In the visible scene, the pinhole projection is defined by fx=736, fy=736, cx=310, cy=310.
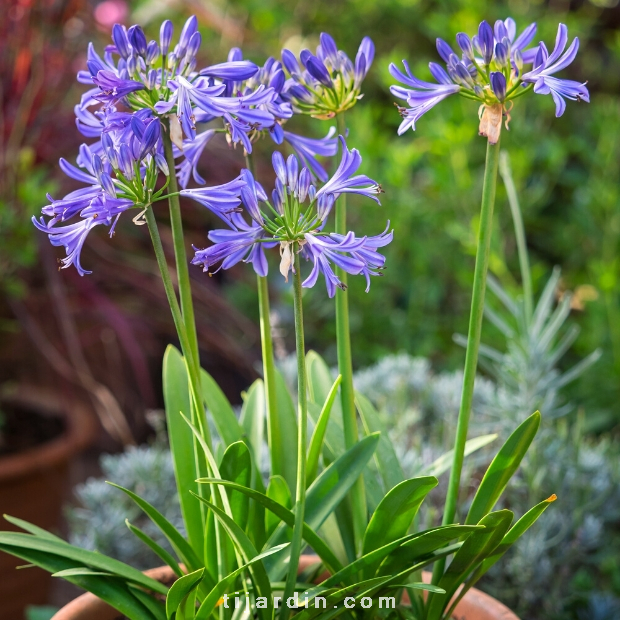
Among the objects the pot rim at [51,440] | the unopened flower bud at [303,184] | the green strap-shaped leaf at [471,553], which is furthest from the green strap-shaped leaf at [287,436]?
the pot rim at [51,440]

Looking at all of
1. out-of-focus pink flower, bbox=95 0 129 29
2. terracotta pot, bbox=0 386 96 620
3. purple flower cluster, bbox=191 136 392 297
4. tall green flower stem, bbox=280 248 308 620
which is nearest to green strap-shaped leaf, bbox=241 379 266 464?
tall green flower stem, bbox=280 248 308 620

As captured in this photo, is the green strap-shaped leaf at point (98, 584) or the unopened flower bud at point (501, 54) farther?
the green strap-shaped leaf at point (98, 584)

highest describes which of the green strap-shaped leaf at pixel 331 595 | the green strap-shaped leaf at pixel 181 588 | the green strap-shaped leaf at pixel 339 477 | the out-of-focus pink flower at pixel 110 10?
the out-of-focus pink flower at pixel 110 10

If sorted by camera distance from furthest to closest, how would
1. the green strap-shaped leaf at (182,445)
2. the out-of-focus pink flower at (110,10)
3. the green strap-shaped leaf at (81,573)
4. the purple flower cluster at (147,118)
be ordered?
1. the out-of-focus pink flower at (110,10)
2. the green strap-shaped leaf at (182,445)
3. the green strap-shaped leaf at (81,573)
4. the purple flower cluster at (147,118)

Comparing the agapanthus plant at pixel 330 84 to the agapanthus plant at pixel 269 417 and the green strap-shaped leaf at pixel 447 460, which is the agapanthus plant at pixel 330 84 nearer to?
the agapanthus plant at pixel 269 417

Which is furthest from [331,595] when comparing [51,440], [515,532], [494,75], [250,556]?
[51,440]

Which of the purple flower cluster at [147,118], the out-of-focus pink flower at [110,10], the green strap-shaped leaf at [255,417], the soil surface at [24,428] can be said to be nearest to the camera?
the purple flower cluster at [147,118]

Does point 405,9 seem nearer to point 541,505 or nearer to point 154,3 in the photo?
point 154,3

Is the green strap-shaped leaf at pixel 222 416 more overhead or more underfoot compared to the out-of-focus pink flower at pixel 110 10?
more underfoot

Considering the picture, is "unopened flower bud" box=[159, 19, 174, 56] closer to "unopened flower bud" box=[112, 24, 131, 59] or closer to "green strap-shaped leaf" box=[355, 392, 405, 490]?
"unopened flower bud" box=[112, 24, 131, 59]
